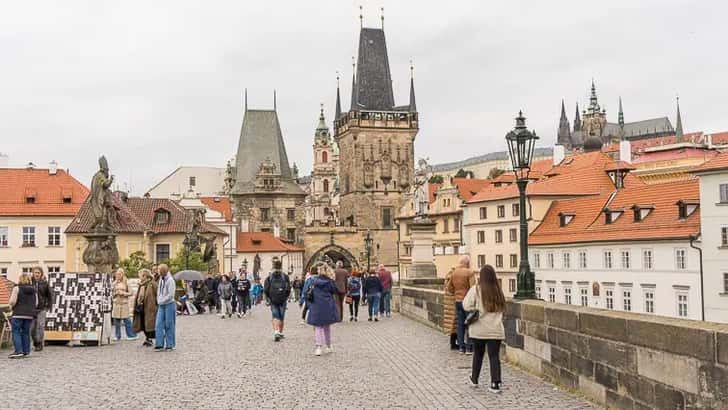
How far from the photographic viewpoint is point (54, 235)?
5600 centimetres

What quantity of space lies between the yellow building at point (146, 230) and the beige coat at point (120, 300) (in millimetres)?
34663

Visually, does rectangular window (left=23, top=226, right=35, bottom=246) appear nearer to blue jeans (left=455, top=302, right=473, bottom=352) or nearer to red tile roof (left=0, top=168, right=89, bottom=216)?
red tile roof (left=0, top=168, right=89, bottom=216)

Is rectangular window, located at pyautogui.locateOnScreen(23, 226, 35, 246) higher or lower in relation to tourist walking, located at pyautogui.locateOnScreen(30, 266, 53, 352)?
higher

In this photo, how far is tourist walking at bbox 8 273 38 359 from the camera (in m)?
14.3

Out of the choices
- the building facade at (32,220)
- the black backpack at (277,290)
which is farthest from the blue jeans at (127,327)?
the building facade at (32,220)

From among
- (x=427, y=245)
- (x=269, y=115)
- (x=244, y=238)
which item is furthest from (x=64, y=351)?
(x=269, y=115)

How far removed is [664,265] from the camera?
130 feet

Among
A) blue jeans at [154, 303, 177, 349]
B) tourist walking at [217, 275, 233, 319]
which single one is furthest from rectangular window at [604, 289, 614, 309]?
blue jeans at [154, 303, 177, 349]

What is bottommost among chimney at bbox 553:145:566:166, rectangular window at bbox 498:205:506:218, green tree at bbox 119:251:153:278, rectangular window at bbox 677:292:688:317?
rectangular window at bbox 677:292:688:317

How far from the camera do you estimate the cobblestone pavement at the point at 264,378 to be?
Answer: 934cm

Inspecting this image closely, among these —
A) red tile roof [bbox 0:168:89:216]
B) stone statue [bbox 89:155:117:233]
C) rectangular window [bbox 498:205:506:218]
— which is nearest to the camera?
stone statue [bbox 89:155:117:233]

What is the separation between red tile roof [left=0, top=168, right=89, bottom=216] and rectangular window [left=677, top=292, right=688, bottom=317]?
35997 mm

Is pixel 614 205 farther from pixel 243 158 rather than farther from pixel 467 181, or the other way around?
pixel 243 158

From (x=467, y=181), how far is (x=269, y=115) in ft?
97.4
